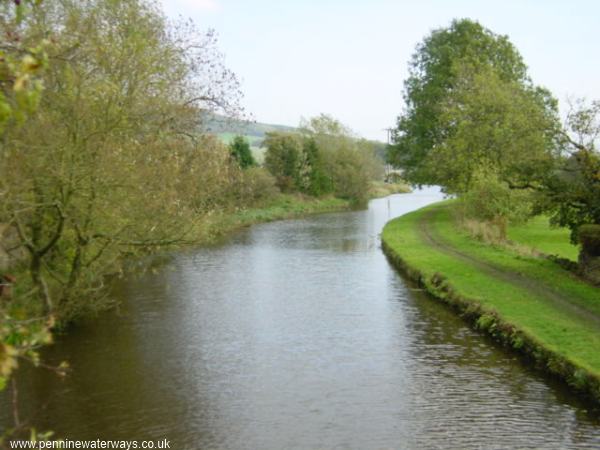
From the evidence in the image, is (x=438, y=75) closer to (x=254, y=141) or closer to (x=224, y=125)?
(x=224, y=125)

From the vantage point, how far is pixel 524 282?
24.0 metres

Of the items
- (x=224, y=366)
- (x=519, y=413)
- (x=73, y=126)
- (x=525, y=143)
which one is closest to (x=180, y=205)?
(x=73, y=126)

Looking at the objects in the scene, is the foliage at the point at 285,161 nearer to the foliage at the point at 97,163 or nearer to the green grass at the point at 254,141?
the green grass at the point at 254,141

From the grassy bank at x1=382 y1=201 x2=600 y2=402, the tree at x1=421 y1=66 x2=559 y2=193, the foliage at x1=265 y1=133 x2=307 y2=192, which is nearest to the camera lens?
the grassy bank at x1=382 y1=201 x2=600 y2=402

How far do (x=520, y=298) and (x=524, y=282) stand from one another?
297cm

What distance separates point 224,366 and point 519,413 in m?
7.12

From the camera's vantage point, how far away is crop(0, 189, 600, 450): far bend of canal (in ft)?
41.3

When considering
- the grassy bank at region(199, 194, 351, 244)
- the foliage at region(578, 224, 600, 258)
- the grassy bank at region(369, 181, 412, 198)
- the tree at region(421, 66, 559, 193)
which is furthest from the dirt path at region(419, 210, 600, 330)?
the grassy bank at region(369, 181, 412, 198)

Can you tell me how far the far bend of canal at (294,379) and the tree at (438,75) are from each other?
28412 mm

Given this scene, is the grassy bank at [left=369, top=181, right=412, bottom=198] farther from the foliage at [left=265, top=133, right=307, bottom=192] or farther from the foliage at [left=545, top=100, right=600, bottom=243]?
the foliage at [left=545, top=100, right=600, bottom=243]

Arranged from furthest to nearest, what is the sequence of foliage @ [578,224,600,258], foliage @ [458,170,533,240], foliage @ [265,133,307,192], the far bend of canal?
foliage @ [265,133,307,192] → foliage @ [458,170,533,240] → foliage @ [578,224,600,258] → the far bend of canal

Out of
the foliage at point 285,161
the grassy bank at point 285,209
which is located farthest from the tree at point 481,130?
the foliage at point 285,161

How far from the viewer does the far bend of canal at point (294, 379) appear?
12.6 metres

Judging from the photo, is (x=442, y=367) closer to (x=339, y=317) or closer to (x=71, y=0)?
(x=339, y=317)
